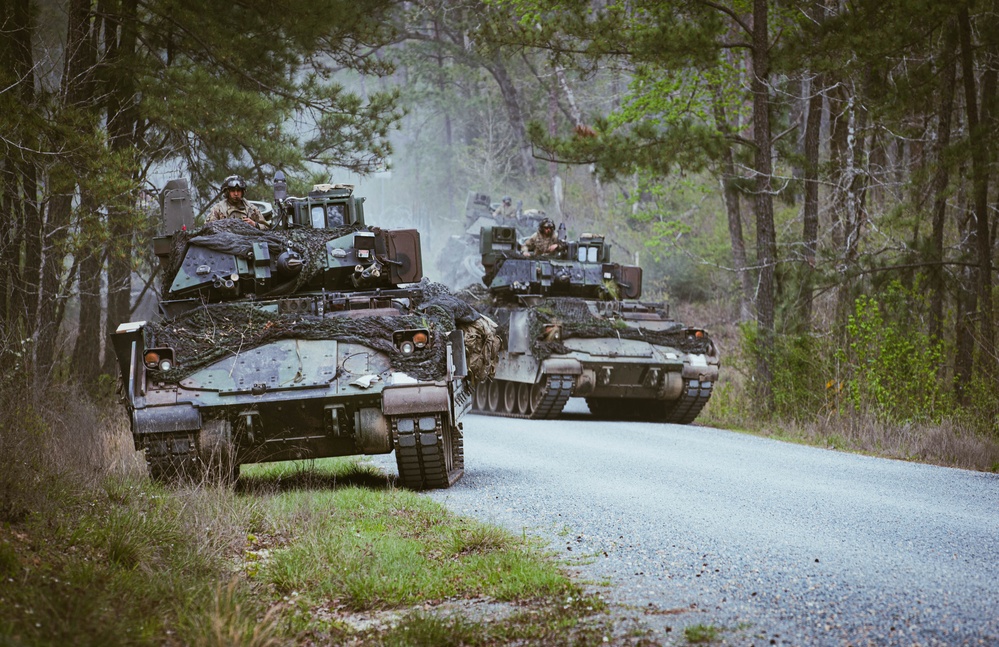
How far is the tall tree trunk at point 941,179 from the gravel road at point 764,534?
412 centimetres

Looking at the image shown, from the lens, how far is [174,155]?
17312 millimetres

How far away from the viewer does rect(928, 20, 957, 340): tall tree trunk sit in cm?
1556

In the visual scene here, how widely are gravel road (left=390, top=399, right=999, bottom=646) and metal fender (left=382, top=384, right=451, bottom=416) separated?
0.72 m

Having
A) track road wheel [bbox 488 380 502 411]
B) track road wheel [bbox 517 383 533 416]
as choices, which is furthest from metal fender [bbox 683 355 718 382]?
track road wheel [bbox 488 380 502 411]

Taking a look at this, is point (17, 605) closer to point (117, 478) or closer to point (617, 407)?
point (117, 478)

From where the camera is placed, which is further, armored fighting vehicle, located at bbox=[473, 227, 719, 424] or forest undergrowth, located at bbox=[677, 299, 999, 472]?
armored fighting vehicle, located at bbox=[473, 227, 719, 424]

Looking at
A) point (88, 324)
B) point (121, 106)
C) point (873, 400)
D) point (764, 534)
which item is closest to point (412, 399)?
point (764, 534)

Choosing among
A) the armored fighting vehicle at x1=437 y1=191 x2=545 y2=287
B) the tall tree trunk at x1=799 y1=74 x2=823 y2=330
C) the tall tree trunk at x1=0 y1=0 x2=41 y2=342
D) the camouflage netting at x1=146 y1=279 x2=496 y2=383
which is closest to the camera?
the camouflage netting at x1=146 y1=279 x2=496 y2=383

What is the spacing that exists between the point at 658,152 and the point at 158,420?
→ 9.26 m

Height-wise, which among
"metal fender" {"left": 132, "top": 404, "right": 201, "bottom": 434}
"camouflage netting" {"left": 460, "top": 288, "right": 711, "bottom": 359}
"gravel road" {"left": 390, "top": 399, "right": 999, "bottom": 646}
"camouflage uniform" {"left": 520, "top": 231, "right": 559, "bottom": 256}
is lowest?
"gravel road" {"left": 390, "top": 399, "right": 999, "bottom": 646}

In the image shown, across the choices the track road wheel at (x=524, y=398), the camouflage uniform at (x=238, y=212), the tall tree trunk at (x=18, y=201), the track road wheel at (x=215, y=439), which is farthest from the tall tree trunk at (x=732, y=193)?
the track road wheel at (x=215, y=439)

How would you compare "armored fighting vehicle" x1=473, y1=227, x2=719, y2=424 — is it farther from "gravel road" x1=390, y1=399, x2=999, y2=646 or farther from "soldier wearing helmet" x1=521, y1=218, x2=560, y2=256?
"gravel road" x1=390, y1=399, x2=999, y2=646

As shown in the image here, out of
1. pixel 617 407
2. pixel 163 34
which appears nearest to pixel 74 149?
pixel 163 34

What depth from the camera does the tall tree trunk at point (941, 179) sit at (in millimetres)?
15562
